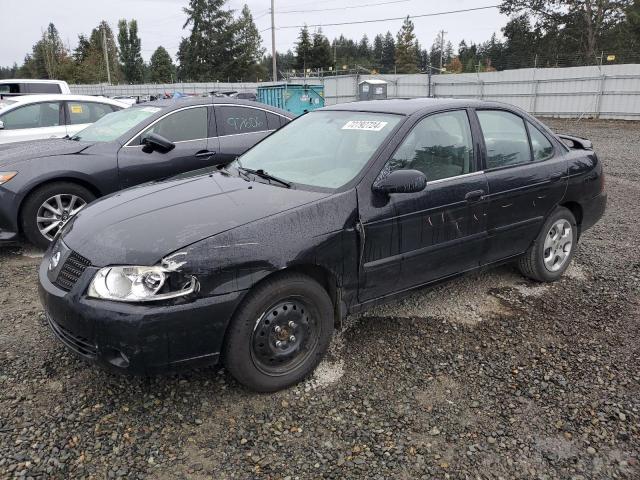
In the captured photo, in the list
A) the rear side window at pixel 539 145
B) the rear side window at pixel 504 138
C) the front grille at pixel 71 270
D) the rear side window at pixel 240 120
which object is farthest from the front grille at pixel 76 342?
the rear side window at pixel 240 120

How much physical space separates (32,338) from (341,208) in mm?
2353

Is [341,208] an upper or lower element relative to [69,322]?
upper

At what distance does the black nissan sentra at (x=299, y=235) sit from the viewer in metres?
2.54

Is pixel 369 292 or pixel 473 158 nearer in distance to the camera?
pixel 369 292

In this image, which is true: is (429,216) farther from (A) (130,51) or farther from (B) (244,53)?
(A) (130,51)

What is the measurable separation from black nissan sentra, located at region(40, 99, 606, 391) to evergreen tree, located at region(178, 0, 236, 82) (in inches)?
2639

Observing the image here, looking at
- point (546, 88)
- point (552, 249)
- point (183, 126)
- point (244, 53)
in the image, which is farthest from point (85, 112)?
point (244, 53)

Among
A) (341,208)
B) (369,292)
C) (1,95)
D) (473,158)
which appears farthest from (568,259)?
(1,95)

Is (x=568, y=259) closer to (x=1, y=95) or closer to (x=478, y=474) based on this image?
(x=478, y=474)

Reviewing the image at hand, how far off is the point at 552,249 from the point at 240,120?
12.7 ft

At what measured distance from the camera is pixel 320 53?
225 ft

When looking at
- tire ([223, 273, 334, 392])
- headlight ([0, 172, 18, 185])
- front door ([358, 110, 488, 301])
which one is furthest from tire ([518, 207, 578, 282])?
headlight ([0, 172, 18, 185])

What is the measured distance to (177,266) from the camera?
250 centimetres

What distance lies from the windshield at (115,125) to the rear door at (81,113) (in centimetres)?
199
